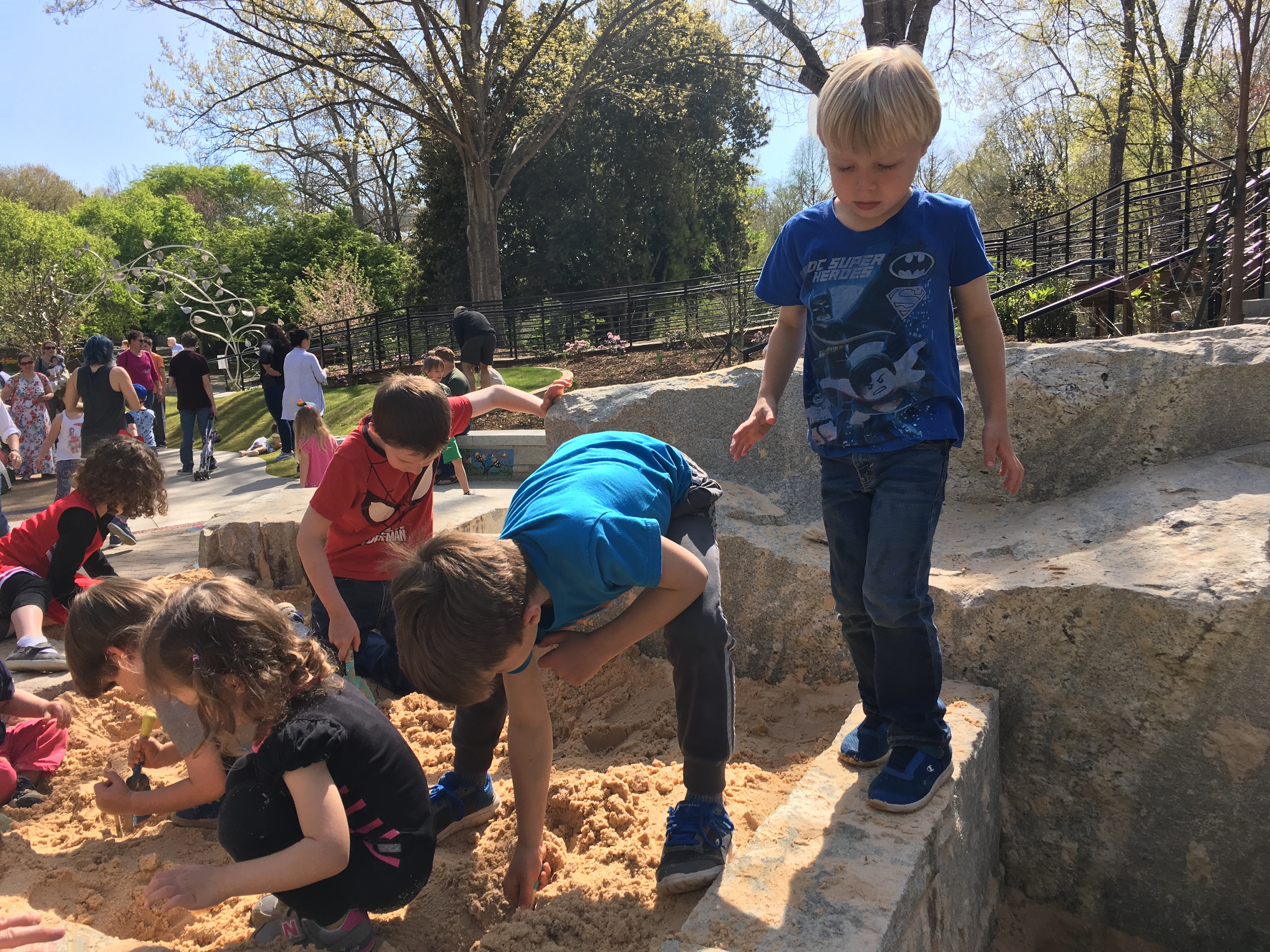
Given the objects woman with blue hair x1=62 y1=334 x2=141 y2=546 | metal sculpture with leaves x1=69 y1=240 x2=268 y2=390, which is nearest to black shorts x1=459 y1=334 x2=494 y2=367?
woman with blue hair x1=62 y1=334 x2=141 y2=546

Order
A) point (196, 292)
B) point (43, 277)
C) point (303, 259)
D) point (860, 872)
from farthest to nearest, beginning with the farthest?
point (196, 292) → point (303, 259) → point (43, 277) → point (860, 872)

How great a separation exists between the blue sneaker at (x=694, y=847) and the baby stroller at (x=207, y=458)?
10014mm

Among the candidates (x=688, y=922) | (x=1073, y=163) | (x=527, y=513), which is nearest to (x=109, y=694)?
(x=527, y=513)

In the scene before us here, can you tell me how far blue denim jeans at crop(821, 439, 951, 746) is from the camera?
1.97m

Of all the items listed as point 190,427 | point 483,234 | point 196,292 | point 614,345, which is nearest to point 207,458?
point 190,427

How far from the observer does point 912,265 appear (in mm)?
2057

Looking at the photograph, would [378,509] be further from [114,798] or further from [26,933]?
[26,933]

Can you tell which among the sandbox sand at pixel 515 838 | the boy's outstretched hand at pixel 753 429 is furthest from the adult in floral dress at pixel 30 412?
the boy's outstretched hand at pixel 753 429

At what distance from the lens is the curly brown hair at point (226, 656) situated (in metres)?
1.76

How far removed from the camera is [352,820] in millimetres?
1876

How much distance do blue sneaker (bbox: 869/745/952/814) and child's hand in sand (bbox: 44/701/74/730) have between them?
2.82 m

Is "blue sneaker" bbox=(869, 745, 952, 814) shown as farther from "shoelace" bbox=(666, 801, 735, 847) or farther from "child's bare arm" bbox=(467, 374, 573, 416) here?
"child's bare arm" bbox=(467, 374, 573, 416)

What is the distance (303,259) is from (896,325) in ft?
98.4

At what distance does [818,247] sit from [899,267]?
233 mm
